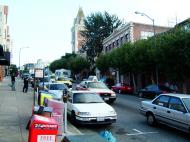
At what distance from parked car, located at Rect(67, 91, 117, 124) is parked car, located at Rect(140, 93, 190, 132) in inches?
55.6

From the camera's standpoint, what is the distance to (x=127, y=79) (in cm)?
5250

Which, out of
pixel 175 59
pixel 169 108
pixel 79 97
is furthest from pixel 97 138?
pixel 175 59

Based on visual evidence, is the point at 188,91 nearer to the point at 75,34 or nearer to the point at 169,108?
the point at 169,108

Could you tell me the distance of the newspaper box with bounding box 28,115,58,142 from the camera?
22.0ft

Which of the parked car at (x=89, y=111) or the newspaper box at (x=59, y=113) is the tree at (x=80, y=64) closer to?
the parked car at (x=89, y=111)

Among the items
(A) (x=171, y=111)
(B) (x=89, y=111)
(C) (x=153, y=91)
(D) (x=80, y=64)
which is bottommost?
(B) (x=89, y=111)

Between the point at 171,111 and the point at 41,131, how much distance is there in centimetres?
639

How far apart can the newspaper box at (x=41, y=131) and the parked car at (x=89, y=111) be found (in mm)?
6299

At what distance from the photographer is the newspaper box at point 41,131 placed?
6.69 m

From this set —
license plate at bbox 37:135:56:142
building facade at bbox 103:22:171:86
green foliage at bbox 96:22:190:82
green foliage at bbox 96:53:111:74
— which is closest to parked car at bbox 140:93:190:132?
license plate at bbox 37:135:56:142

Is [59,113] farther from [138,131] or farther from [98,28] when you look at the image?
[98,28]

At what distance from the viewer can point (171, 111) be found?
39.4ft

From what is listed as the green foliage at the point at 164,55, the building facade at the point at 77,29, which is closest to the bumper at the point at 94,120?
the green foliage at the point at 164,55

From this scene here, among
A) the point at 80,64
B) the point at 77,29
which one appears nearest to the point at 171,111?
the point at 80,64
